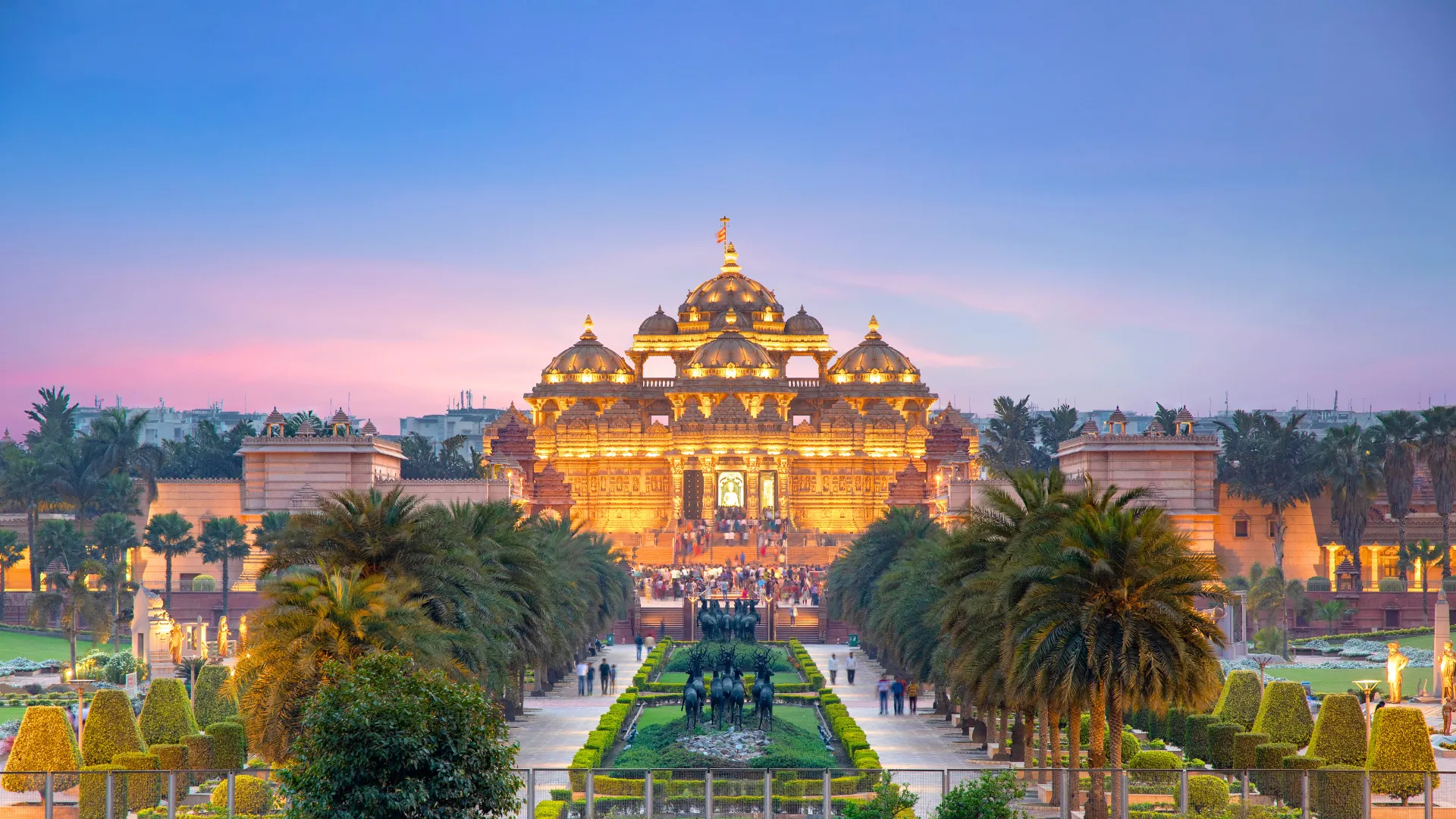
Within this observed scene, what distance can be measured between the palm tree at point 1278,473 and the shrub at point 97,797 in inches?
2850

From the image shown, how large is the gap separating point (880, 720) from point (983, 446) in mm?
82885

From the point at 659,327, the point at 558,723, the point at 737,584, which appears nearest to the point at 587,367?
the point at 659,327

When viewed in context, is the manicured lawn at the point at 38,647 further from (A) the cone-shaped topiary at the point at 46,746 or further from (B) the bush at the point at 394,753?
(B) the bush at the point at 394,753

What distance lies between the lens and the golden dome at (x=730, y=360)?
122 metres

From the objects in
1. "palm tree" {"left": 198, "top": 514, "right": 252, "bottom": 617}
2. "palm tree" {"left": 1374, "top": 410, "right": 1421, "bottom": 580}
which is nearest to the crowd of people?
"palm tree" {"left": 198, "top": 514, "right": 252, "bottom": 617}

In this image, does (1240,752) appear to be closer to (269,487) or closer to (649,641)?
(649,641)

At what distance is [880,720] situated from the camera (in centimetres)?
4969

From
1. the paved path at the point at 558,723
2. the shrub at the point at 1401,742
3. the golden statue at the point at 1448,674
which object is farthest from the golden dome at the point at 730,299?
the shrub at the point at 1401,742

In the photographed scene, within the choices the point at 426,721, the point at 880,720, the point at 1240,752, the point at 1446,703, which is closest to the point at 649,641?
the point at 880,720

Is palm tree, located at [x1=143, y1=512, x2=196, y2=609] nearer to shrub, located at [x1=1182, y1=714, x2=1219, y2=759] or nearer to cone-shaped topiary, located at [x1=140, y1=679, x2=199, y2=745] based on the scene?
cone-shaped topiary, located at [x1=140, y1=679, x2=199, y2=745]

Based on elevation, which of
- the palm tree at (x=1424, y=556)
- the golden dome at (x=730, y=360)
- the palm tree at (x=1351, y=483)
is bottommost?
the palm tree at (x=1424, y=556)

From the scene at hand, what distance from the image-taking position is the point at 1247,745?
123 ft

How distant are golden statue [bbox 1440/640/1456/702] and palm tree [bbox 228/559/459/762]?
89.9 feet

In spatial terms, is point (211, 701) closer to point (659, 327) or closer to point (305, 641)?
point (305, 641)
